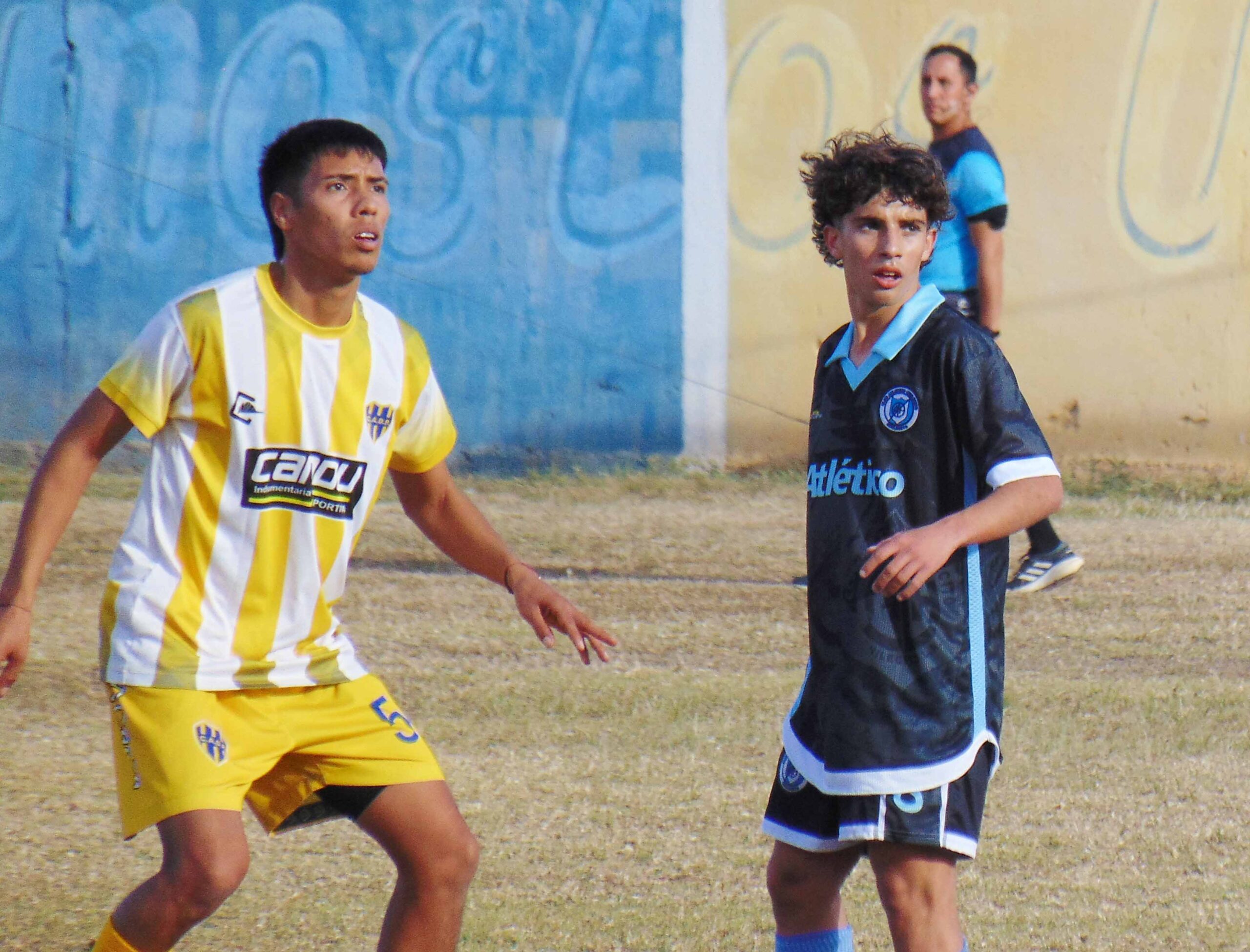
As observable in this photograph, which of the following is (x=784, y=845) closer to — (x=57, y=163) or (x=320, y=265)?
(x=320, y=265)

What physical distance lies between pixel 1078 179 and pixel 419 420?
7561mm

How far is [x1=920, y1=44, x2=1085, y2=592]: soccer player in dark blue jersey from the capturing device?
6.90 m

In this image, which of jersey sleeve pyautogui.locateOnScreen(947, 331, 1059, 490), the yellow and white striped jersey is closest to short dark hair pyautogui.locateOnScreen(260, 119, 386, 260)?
the yellow and white striped jersey

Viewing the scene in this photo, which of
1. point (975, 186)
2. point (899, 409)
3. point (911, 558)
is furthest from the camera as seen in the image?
point (975, 186)

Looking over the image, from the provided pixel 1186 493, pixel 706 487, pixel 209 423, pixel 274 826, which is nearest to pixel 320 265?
pixel 209 423

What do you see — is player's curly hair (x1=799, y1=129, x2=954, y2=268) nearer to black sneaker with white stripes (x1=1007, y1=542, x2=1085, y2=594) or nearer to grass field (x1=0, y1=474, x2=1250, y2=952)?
grass field (x1=0, y1=474, x2=1250, y2=952)

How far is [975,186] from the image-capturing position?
690 cm

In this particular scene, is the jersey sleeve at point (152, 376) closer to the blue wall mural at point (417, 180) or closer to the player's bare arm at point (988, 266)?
the player's bare arm at point (988, 266)

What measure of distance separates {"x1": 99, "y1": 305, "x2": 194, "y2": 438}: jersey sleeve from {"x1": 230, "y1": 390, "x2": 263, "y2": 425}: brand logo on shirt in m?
0.10

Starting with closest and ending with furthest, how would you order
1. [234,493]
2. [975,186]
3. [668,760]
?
1. [234,493]
2. [668,760]
3. [975,186]

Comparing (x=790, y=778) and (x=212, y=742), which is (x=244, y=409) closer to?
(x=212, y=742)

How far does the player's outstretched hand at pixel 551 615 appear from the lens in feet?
11.5

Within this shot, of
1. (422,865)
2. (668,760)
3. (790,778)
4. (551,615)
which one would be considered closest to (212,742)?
(422,865)

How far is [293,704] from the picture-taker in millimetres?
3287
